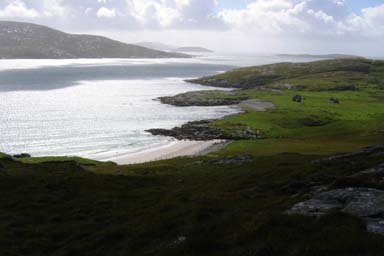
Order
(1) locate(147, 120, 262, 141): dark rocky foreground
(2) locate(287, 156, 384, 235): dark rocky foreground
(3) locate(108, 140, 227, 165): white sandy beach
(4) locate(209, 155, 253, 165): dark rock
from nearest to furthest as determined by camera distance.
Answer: (2) locate(287, 156, 384, 235): dark rocky foreground < (4) locate(209, 155, 253, 165): dark rock < (3) locate(108, 140, 227, 165): white sandy beach < (1) locate(147, 120, 262, 141): dark rocky foreground

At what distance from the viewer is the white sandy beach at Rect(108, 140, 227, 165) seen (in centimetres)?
9425

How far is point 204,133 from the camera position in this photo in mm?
123375

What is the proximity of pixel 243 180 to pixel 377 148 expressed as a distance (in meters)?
18.0

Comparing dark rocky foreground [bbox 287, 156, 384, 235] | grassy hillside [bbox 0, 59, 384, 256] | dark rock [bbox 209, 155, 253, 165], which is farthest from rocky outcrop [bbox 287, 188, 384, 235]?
dark rock [bbox 209, 155, 253, 165]

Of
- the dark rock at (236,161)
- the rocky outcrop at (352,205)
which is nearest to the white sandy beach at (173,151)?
the dark rock at (236,161)

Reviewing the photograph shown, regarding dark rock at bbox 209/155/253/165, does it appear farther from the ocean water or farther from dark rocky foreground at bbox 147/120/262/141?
dark rocky foreground at bbox 147/120/262/141

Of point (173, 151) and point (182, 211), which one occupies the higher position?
point (182, 211)

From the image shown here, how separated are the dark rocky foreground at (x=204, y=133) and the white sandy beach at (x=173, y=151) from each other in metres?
5.71

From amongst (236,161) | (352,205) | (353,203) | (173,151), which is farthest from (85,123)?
(352,205)

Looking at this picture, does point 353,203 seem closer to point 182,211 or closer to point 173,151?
point 182,211

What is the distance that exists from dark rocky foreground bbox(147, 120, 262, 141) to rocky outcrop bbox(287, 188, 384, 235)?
9037 cm

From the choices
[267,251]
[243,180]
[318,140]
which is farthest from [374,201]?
[318,140]

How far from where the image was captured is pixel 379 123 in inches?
5069

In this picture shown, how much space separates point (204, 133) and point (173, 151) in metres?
23.3
